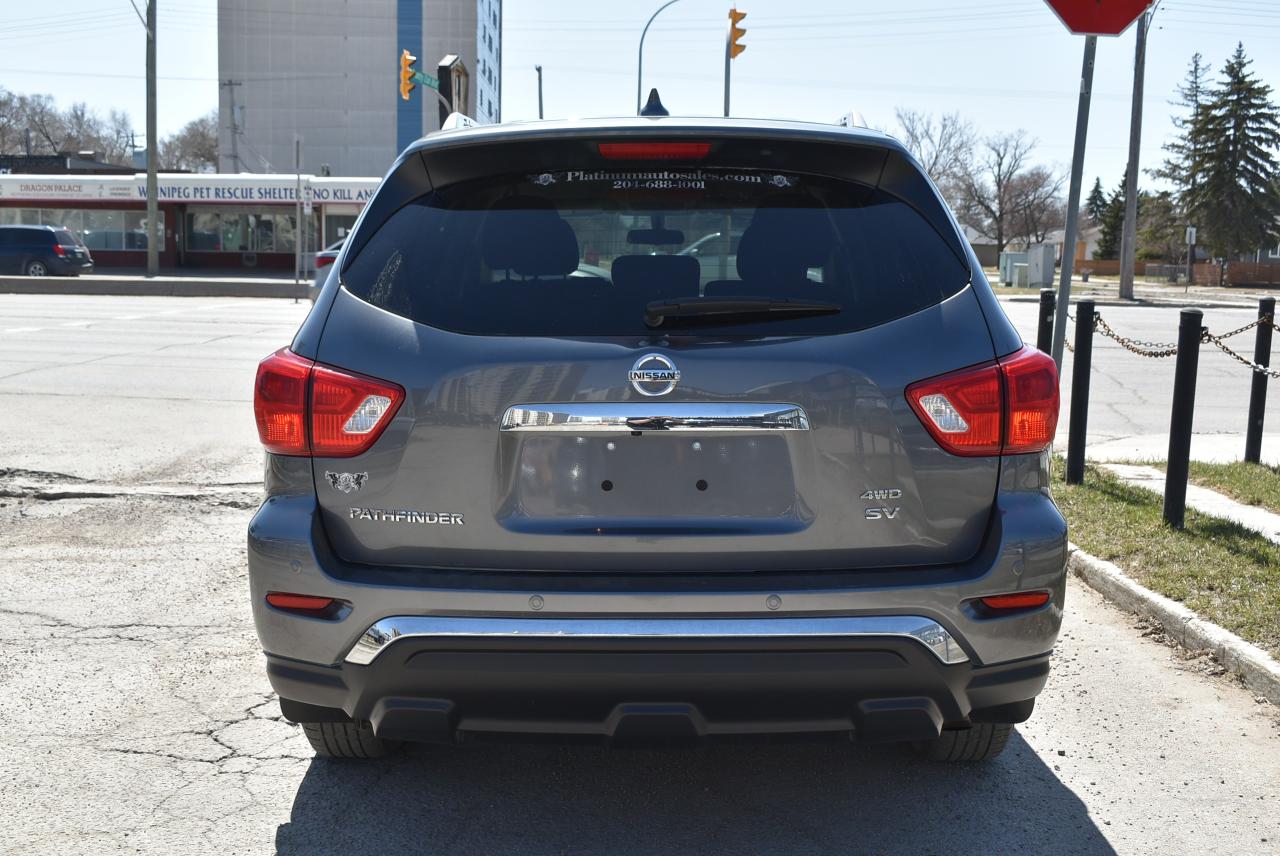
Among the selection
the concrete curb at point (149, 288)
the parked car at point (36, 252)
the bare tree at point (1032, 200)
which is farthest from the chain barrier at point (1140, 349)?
the bare tree at point (1032, 200)

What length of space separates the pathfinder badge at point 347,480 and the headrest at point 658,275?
78 cm

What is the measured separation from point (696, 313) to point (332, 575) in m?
1.08

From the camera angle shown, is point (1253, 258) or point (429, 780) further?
point (1253, 258)

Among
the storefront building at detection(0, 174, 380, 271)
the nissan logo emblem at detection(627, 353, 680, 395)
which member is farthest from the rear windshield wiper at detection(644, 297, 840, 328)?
the storefront building at detection(0, 174, 380, 271)

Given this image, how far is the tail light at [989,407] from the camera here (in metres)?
2.97

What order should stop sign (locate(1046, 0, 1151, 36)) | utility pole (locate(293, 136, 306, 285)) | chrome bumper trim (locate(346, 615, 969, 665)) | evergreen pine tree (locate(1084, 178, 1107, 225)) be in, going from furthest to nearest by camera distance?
evergreen pine tree (locate(1084, 178, 1107, 225))
utility pole (locate(293, 136, 306, 285))
stop sign (locate(1046, 0, 1151, 36))
chrome bumper trim (locate(346, 615, 969, 665))

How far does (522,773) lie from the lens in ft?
12.3

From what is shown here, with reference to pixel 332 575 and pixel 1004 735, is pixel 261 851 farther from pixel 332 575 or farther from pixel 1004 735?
pixel 1004 735

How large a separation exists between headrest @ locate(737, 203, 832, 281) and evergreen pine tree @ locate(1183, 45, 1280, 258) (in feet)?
246

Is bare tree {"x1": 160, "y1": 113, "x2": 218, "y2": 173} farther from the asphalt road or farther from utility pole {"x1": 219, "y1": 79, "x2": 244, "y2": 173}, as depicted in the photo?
the asphalt road

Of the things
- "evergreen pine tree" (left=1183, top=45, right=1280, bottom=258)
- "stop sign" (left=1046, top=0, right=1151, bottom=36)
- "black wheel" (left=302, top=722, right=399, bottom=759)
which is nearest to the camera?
"black wheel" (left=302, top=722, right=399, bottom=759)

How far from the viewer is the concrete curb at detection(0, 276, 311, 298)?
3294cm

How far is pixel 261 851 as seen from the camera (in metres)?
3.26

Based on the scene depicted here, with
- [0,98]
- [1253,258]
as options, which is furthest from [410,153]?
[0,98]
